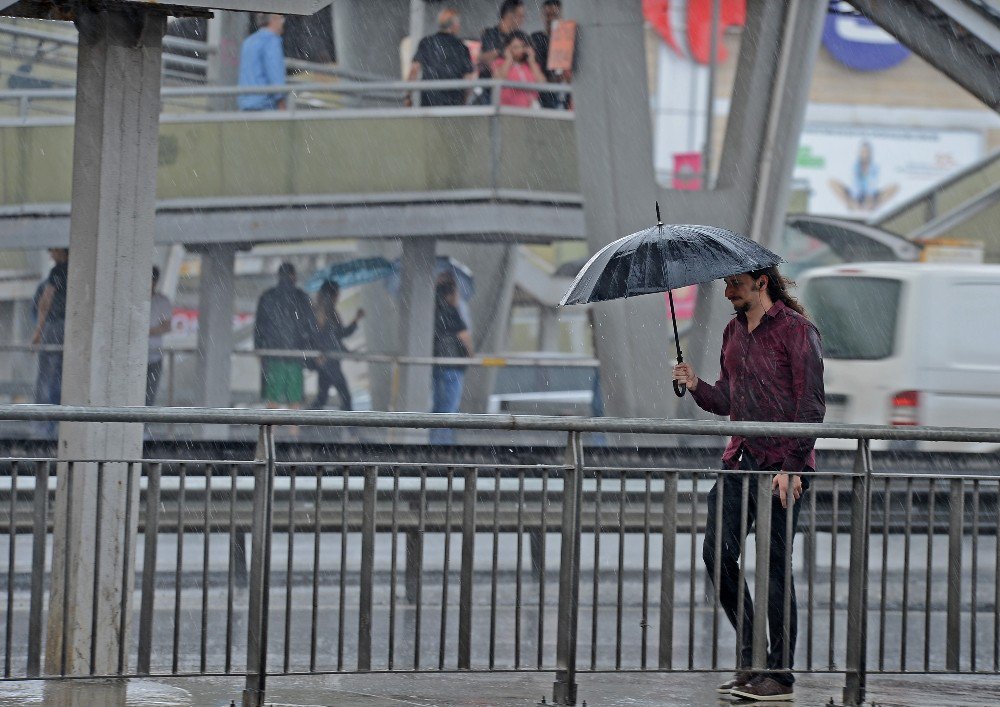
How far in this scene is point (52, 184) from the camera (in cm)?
1883

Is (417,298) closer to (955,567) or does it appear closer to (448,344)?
(448,344)

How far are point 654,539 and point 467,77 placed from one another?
19.3 feet

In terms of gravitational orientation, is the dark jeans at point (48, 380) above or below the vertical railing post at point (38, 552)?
above

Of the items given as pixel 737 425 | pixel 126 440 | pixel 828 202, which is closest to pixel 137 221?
pixel 126 440

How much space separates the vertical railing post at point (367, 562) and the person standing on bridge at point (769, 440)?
1355mm

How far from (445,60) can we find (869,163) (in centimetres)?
3633

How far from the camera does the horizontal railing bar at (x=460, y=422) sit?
6141 millimetres

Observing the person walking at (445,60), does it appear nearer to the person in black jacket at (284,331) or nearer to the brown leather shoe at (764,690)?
the person in black jacket at (284,331)

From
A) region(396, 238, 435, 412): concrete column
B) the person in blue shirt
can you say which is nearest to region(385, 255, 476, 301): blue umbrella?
region(396, 238, 435, 412): concrete column

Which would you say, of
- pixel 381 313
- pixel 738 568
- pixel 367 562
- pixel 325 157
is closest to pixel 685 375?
pixel 738 568

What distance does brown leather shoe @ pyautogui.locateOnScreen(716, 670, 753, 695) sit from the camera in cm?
684

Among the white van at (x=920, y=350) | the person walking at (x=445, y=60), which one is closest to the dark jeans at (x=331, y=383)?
the person walking at (x=445, y=60)

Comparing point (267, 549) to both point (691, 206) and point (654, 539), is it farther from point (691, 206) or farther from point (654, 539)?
point (691, 206)

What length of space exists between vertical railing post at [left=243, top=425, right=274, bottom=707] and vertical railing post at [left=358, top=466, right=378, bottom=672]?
0.36 m
